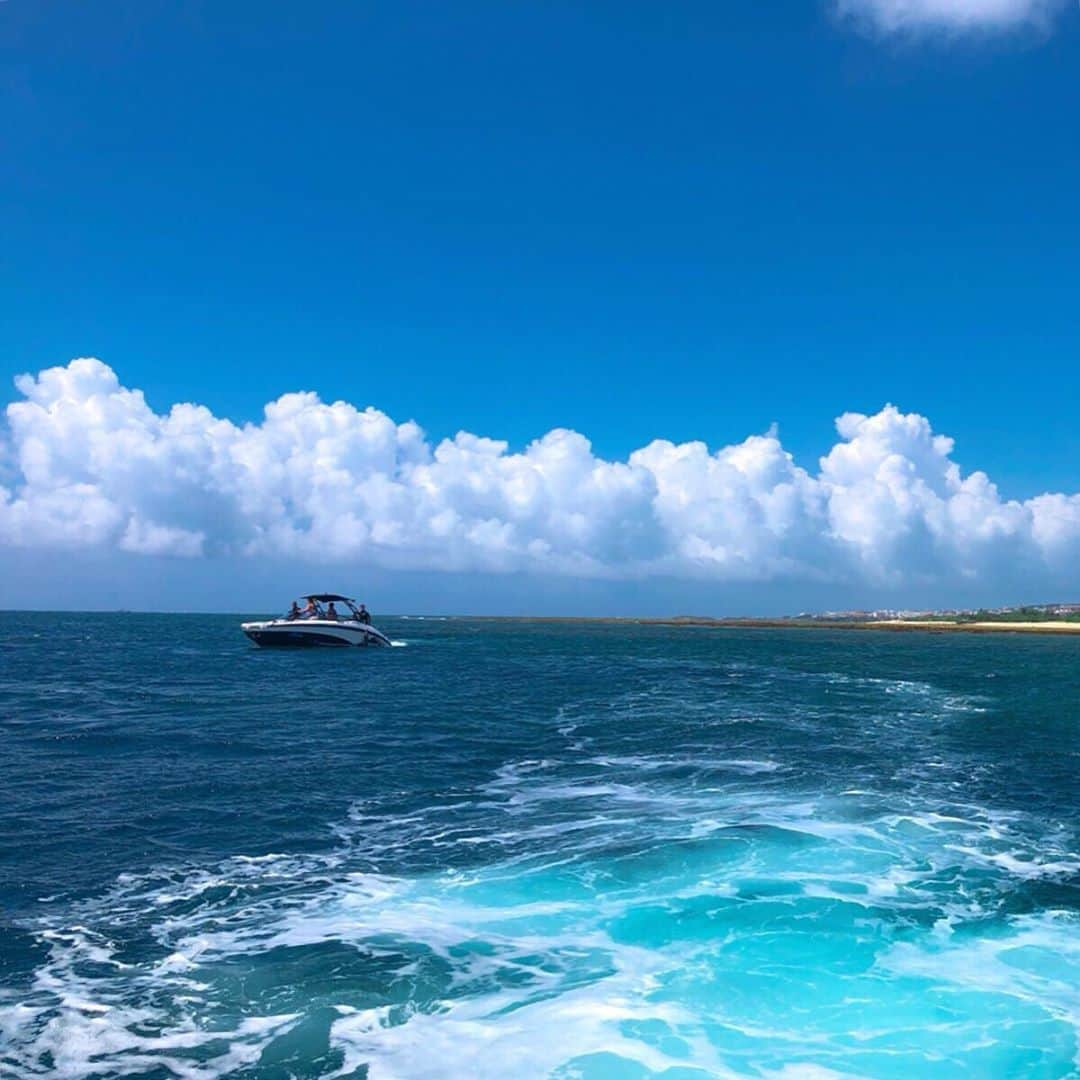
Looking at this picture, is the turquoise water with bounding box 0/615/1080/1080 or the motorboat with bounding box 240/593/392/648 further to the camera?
the motorboat with bounding box 240/593/392/648

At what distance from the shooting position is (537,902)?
1748 cm

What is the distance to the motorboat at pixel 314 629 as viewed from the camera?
95.7 m

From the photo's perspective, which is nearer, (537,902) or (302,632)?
(537,902)

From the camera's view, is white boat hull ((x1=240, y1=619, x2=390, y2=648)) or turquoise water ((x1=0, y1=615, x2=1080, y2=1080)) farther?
white boat hull ((x1=240, y1=619, x2=390, y2=648))

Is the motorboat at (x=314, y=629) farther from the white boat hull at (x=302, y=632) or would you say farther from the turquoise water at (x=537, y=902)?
the turquoise water at (x=537, y=902)

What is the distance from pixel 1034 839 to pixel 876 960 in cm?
1006

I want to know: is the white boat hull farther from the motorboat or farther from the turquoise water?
the turquoise water

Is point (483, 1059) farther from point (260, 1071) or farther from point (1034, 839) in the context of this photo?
point (1034, 839)

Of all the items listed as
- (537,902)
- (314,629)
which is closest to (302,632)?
(314,629)

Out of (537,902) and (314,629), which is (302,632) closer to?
(314,629)

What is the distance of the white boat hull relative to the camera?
95.5 m

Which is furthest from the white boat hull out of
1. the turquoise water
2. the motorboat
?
the turquoise water

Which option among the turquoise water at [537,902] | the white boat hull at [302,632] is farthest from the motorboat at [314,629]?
the turquoise water at [537,902]

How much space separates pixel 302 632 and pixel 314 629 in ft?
4.57
